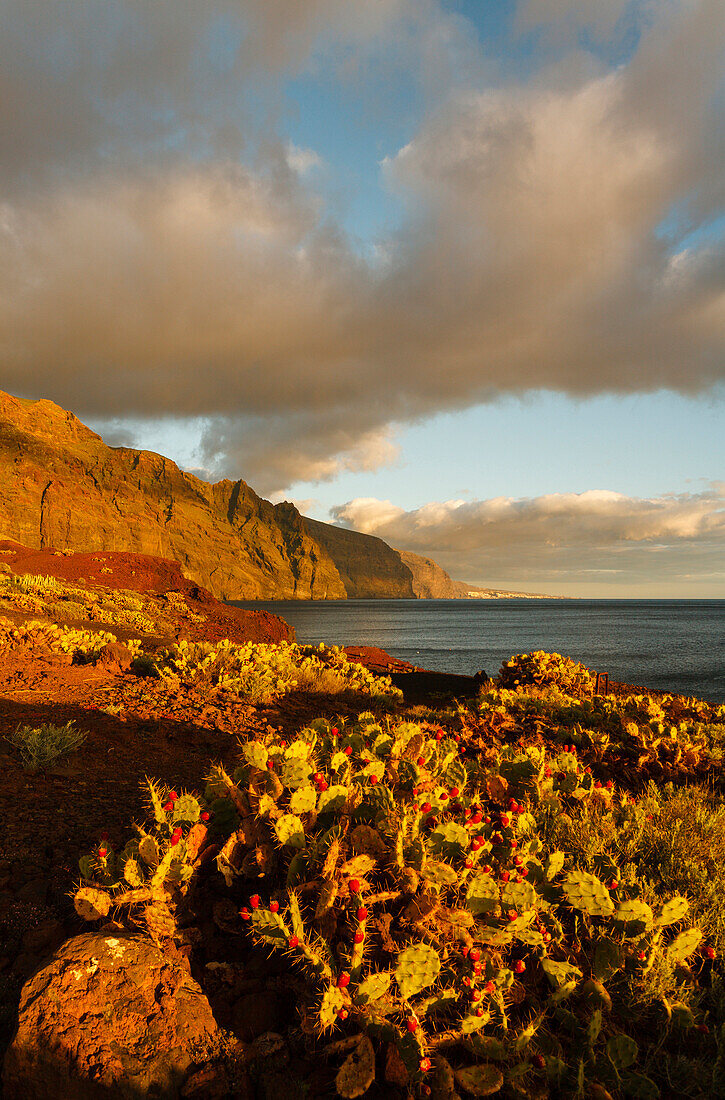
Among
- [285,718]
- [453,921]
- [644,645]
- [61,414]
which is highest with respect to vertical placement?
[61,414]

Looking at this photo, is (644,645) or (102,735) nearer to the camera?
(102,735)

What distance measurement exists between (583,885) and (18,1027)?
2599mm

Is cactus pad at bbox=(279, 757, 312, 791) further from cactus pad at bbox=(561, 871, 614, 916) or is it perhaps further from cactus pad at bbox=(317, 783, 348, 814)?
cactus pad at bbox=(561, 871, 614, 916)

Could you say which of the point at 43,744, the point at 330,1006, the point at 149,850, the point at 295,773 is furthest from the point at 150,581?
the point at 330,1006

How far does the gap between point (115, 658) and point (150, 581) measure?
1693 cm

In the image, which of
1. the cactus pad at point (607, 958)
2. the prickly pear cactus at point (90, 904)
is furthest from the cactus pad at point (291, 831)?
the cactus pad at point (607, 958)

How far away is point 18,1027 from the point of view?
6.72 ft

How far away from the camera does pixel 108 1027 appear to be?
2107mm

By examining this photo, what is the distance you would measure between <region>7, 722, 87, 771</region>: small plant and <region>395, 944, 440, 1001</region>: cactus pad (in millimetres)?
3913

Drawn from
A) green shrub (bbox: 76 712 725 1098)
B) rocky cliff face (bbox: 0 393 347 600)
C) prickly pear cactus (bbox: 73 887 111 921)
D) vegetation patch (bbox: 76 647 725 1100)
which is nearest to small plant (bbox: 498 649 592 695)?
vegetation patch (bbox: 76 647 725 1100)

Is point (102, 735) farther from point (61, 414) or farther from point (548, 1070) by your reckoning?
point (61, 414)

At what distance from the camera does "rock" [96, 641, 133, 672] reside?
9.06 metres

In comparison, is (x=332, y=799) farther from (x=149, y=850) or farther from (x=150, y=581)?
(x=150, y=581)

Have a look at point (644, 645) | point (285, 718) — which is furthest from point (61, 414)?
point (285, 718)
